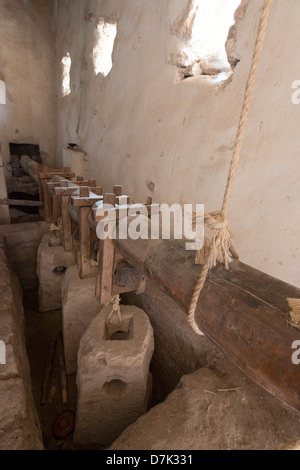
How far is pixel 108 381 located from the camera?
229 cm

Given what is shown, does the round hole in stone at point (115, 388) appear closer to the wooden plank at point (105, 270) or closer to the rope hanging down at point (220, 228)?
the wooden plank at point (105, 270)

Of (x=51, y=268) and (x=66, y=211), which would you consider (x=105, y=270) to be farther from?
(x=51, y=268)

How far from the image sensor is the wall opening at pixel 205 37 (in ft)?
6.83

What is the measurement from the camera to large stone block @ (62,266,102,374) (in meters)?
2.93

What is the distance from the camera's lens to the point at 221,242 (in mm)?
886

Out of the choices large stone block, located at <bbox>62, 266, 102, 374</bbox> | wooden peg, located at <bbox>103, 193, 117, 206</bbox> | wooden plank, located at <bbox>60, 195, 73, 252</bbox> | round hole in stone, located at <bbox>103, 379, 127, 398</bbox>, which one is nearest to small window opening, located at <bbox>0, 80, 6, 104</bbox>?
large stone block, located at <bbox>62, 266, 102, 374</bbox>

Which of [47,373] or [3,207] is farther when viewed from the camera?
[3,207]

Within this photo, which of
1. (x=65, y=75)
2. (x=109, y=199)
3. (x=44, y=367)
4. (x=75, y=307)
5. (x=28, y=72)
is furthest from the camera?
(x=28, y=72)

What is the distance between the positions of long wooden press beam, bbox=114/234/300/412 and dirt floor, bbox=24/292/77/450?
108 inches

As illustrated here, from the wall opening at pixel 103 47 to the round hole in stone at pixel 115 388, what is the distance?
4.85m

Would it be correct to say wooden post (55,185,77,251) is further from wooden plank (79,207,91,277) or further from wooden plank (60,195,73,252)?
wooden plank (79,207,91,277)

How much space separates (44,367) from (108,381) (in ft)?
5.25

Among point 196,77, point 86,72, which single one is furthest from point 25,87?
point 196,77

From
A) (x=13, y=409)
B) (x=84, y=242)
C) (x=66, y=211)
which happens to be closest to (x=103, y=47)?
(x=66, y=211)
